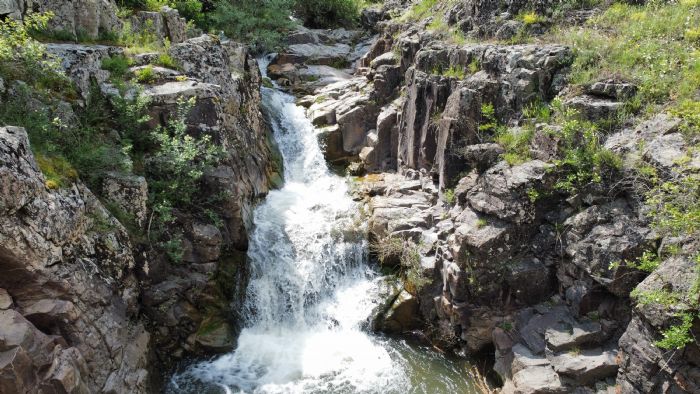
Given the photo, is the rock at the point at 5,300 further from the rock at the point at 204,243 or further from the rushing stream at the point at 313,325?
the rushing stream at the point at 313,325

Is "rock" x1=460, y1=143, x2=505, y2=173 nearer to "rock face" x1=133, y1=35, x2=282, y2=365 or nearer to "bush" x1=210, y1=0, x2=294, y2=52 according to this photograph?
"rock face" x1=133, y1=35, x2=282, y2=365

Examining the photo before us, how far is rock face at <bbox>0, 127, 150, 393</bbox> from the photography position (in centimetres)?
693

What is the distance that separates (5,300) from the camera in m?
7.09

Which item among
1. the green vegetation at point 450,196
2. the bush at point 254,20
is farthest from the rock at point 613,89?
the bush at point 254,20

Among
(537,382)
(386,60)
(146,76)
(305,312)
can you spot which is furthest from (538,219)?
(146,76)

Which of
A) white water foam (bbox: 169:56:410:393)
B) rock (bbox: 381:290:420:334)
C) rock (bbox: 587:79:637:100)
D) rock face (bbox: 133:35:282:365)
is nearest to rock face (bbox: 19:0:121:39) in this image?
rock face (bbox: 133:35:282:365)

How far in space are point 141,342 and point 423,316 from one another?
6.90 m

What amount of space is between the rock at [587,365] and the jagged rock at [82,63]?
1244cm

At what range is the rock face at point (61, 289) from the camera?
693 cm

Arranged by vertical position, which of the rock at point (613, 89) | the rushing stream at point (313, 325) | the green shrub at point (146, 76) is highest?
the green shrub at point (146, 76)

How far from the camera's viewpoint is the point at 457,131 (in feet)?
41.5

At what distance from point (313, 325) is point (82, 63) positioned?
29.5ft

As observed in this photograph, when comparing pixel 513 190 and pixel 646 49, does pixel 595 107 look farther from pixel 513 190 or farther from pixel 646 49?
pixel 513 190

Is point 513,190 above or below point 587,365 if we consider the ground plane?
above
